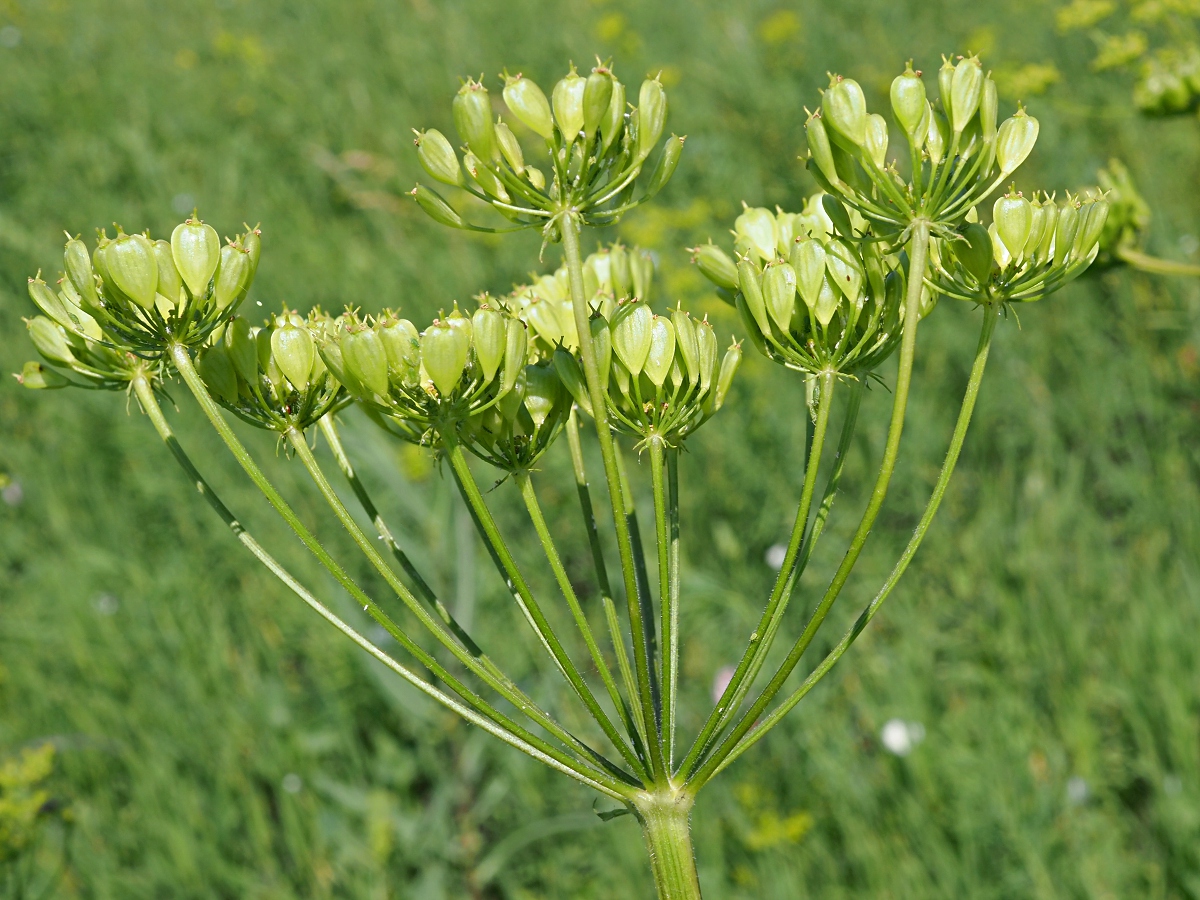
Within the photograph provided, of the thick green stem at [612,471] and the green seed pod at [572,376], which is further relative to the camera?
the green seed pod at [572,376]

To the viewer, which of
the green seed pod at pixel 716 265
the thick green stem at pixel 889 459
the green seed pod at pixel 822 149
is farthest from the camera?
the green seed pod at pixel 716 265

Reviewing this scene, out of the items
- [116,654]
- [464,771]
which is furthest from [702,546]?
[116,654]

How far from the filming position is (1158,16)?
3.70 metres

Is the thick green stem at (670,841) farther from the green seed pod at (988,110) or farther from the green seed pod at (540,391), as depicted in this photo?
the green seed pod at (988,110)

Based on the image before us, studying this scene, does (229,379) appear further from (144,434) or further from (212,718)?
(144,434)

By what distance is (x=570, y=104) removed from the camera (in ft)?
4.44

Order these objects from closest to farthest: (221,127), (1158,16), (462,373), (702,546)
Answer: (462,373), (1158,16), (702,546), (221,127)

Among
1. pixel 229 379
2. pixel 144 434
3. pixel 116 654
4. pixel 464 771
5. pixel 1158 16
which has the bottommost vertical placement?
pixel 464 771

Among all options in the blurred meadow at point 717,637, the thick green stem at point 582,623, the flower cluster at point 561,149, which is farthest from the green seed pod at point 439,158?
the blurred meadow at point 717,637

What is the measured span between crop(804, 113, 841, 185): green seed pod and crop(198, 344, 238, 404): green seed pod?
33.8 inches

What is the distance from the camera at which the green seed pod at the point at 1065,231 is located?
1.38 meters

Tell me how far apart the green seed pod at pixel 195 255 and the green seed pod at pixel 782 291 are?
0.74 meters

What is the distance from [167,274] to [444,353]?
1.30 feet

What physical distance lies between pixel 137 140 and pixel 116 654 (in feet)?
16.7
